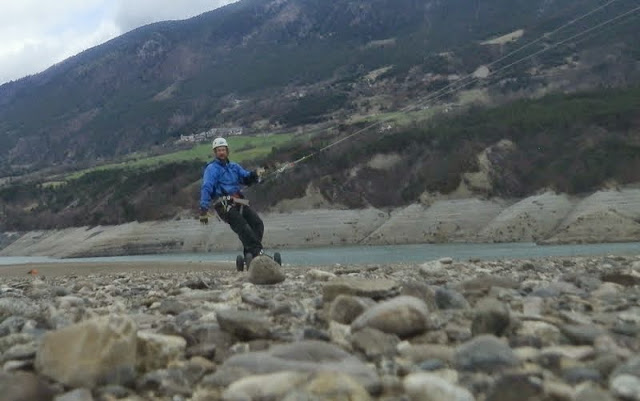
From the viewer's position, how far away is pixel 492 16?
18375 cm

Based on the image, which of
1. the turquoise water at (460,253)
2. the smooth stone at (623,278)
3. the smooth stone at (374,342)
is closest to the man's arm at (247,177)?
the smooth stone at (623,278)

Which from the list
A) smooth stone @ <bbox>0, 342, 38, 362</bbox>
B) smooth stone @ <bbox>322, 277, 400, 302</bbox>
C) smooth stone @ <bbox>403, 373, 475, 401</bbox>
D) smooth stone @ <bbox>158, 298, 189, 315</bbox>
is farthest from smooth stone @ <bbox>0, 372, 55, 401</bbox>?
smooth stone @ <bbox>322, 277, 400, 302</bbox>

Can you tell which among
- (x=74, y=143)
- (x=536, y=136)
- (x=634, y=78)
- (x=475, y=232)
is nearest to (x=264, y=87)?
(x=74, y=143)

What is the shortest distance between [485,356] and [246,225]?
7.69 m

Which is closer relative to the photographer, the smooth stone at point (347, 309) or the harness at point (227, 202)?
the smooth stone at point (347, 309)

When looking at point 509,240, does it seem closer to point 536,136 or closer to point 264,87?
point 536,136

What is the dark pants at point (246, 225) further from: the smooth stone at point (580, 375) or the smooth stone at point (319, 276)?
the smooth stone at point (580, 375)

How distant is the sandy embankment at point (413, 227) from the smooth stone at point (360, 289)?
140 feet

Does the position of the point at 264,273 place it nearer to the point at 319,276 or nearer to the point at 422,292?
the point at 319,276

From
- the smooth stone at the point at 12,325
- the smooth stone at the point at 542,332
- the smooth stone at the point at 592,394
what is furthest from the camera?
the smooth stone at the point at 12,325

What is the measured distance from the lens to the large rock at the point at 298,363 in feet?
9.34

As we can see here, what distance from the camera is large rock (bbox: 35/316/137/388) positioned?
2.98 m

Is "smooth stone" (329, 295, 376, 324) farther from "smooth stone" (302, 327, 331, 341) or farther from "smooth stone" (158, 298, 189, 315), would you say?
"smooth stone" (158, 298, 189, 315)

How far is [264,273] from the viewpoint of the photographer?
745 centimetres
